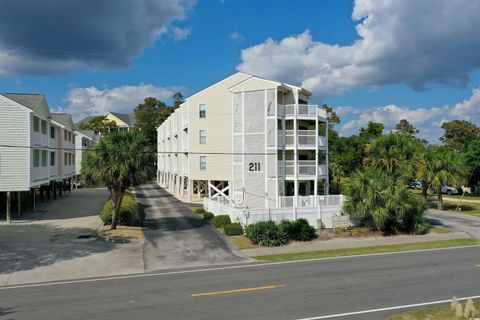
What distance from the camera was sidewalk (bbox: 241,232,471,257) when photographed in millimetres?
23406

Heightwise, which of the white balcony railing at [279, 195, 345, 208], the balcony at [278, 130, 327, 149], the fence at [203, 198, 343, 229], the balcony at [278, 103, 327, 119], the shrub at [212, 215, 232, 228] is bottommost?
the shrub at [212, 215, 232, 228]

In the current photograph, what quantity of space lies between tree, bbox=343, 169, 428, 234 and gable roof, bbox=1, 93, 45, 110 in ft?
87.9

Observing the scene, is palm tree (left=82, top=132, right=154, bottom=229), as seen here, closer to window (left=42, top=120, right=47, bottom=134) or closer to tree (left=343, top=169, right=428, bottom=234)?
tree (left=343, top=169, right=428, bottom=234)

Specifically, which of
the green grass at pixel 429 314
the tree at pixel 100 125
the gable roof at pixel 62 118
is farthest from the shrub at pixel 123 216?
the tree at pixel 100 125

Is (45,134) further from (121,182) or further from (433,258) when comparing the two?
(433,258)

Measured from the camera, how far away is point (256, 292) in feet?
47.3

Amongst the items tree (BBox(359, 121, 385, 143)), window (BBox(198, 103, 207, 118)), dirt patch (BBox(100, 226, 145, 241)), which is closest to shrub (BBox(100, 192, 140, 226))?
dirt patch (BBox(100, 226, 145, 241))

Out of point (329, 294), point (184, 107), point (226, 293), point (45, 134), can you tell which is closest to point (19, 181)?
point (45, 134)

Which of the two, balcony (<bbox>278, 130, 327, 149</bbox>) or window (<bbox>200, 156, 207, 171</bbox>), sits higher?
balcony (<bbox>278, 130, 327, 149</bbox>)

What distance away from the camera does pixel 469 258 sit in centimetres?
2103

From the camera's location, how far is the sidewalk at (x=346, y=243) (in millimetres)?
23406

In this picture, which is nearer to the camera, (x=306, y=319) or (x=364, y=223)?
(x=306, y=319)

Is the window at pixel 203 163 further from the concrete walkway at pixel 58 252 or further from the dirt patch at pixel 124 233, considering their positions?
the dirt patch at pixel 124 233

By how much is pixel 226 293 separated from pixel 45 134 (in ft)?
109
